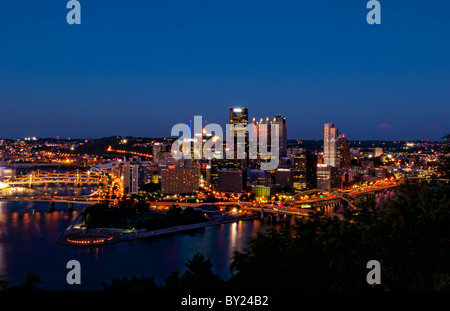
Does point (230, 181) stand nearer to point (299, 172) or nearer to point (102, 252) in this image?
point (299, 172)

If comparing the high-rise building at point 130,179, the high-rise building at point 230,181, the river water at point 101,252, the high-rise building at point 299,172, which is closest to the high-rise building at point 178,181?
the high-rise building at point 130,179

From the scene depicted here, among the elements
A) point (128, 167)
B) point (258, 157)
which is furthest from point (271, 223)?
point (258, 157)

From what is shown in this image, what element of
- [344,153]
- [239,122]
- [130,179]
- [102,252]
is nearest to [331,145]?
[344,153]

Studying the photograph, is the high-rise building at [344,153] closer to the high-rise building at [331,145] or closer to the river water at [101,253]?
the high-rise building at [331,145]

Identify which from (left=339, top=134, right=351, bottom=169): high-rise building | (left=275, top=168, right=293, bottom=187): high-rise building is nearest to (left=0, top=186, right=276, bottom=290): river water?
(left=275, top=168, right=293, bottom=187): high-rise building
